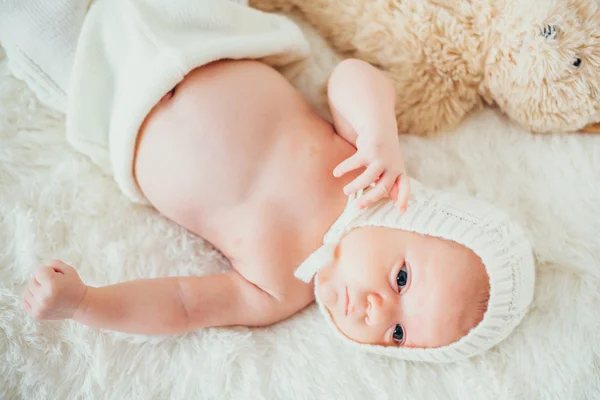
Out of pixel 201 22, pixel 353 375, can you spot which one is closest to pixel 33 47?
pixel 201 22

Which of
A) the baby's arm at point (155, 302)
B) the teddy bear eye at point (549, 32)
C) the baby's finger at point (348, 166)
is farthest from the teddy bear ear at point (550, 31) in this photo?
the baby's arm at point (155, 302)

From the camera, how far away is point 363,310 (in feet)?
3.63

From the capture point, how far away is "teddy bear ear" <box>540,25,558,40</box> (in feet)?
3.94

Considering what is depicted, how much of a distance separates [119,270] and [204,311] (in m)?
0.20

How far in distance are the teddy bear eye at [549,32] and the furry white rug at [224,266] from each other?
0.81 feet

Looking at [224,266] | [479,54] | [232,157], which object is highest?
[479,54]

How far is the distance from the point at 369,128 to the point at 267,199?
257 mm

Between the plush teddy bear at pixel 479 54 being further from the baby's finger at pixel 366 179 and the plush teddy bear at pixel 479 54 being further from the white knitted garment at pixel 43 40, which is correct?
the white knitted garment at pixel 43 40

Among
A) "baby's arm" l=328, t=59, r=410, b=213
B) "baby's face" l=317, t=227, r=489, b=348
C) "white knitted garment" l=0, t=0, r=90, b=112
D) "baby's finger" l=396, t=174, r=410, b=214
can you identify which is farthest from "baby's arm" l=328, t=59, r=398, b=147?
"white knitted garment" l=0, t=0, r=90, b=112

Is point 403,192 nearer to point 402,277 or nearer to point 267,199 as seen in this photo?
point 402,277

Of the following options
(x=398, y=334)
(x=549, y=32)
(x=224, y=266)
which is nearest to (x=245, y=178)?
(x=224, y=266)

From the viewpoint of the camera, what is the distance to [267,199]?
1.23 meters

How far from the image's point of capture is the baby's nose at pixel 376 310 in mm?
1080

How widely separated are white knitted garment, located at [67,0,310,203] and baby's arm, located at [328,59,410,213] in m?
0.17
